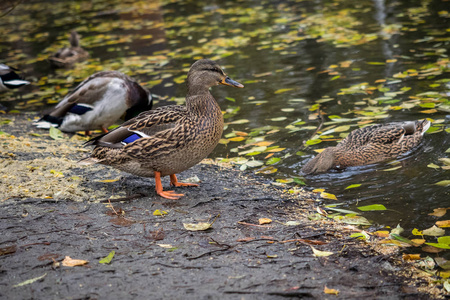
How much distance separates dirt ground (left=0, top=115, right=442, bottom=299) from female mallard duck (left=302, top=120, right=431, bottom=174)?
0.93m

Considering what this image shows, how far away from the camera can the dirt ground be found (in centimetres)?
303

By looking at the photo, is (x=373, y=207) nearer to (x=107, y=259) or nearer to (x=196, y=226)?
(x=196, y=226)

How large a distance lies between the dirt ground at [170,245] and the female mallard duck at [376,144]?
0.93 m

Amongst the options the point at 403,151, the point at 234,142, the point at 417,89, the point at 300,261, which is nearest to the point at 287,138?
the point at 234,142

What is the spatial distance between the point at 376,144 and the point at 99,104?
3.49 meters

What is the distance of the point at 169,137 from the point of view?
435 cm

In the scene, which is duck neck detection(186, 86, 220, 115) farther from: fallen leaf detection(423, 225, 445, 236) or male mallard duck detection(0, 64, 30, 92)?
male mallard duck detection(0, 64, 30, 92)

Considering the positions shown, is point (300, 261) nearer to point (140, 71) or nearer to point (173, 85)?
point (173, 85)

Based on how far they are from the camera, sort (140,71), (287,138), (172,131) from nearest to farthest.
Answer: (172,131) → (287,138) → (140,71)

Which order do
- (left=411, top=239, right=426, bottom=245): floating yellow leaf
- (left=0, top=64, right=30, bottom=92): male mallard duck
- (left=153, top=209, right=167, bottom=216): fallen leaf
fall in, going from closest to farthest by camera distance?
1. (left=411, top=239, right=426, bottom=245): floating yellow leaf
2. (left=153, top=209, right=167, bottom=216): fallen leaf
3. (left=0, top=64, right=30, bottom=92): male mallard duck

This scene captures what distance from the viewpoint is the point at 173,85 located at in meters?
8.63

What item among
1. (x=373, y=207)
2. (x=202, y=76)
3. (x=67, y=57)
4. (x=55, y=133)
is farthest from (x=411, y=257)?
(x=67, y=57)

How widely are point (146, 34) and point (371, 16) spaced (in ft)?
17.8

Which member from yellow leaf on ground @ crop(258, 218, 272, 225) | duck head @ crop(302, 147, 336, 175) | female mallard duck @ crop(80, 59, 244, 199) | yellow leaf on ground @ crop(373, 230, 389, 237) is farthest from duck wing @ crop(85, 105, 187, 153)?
yellow leaf on ground @ crop(373, 230, 389, 237)
